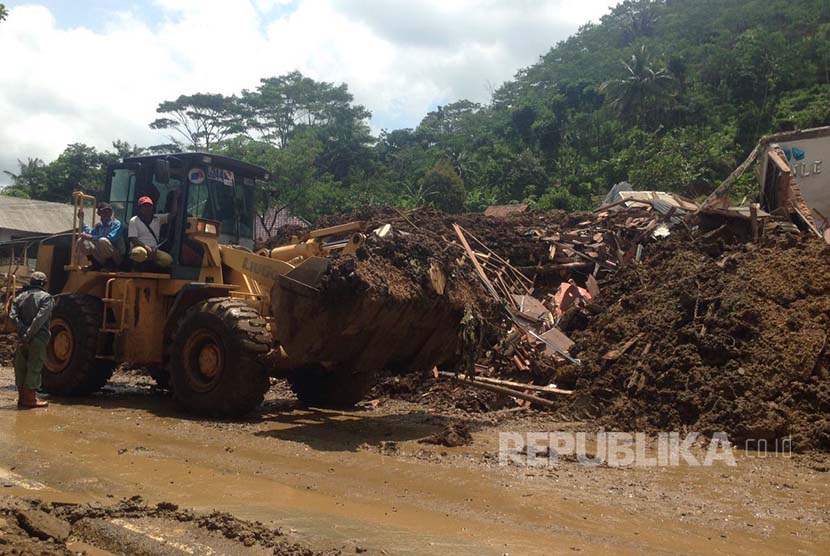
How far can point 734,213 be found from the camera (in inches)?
508

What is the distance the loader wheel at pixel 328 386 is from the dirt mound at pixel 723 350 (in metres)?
2.79

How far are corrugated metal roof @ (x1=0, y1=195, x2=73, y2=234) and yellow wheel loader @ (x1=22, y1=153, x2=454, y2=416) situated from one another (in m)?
29.6

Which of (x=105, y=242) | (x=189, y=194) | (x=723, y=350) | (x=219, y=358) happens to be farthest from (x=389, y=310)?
(x=105, y=242)

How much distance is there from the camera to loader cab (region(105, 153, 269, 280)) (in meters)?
9.85

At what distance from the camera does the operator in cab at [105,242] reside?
10047mm

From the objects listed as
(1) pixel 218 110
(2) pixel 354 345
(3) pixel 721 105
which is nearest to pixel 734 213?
(2) pixel 354 345

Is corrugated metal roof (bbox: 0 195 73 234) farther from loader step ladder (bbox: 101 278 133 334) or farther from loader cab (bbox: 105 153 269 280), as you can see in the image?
loader step ladder (bbox: 101 278 133 334)

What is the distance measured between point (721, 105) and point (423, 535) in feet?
174

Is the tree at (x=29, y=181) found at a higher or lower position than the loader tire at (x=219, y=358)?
higher

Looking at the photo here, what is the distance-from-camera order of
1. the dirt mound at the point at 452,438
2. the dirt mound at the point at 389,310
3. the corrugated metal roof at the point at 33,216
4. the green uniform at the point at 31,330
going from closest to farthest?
the dirt mound at the point at 452,438 → the dirt mound at the point at 389,310 → the green uniform at the point at 31,330 → the corrugated metal roof at the point at 33,216

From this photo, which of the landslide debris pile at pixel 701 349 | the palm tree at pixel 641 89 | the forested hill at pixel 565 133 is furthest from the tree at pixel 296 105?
the landslide debris pile at pixel 701 349

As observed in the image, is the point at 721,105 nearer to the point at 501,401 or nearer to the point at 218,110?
the point at 218,110

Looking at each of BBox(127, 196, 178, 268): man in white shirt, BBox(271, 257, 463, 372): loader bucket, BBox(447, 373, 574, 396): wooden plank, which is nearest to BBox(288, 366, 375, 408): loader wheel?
BBox(271, 257, 463, 372): loader bucket

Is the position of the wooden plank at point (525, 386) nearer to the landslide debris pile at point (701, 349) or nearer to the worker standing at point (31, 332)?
the landslide debris pile at point (701, 349)
